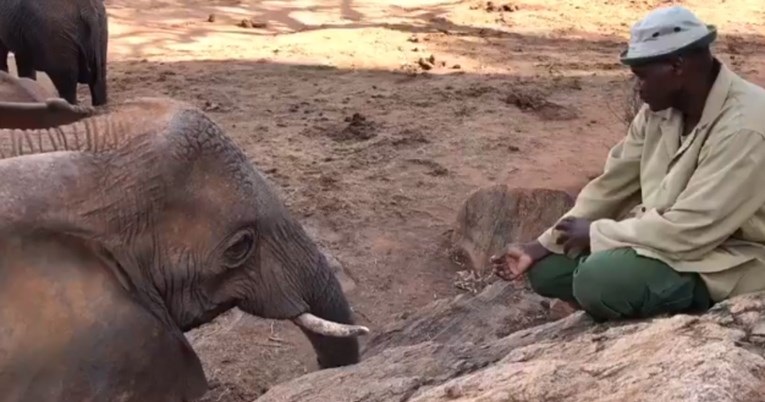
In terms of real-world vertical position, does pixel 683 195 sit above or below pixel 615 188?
above

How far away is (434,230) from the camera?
7.03 m

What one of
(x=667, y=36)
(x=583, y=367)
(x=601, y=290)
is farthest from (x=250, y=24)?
(x=583, y=367)

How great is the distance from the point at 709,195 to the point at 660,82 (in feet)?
1.20

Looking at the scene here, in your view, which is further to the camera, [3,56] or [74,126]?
[3,56]

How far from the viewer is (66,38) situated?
8.60 meters

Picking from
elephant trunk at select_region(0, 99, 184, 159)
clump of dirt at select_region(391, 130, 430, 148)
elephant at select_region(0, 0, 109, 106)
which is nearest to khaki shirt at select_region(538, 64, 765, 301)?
elephant trunk at select_region(0, 99, 184, 159)

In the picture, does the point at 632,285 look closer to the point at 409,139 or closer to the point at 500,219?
the point at 500,219

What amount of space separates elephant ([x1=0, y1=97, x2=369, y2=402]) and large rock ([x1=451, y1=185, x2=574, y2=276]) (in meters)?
2.43

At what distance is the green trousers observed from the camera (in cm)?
354

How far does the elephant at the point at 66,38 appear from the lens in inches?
337

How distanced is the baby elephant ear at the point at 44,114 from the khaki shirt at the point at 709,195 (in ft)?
5.52

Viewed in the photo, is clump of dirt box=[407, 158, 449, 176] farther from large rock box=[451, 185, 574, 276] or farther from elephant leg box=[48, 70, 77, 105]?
elephant leg box=[48, 70, 77, 105]

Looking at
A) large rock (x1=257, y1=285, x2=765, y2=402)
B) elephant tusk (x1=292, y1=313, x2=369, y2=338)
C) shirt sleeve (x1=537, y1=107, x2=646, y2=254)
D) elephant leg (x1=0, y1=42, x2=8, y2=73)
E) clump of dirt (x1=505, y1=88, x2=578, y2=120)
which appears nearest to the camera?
large rock (x1=257, y1=285, x2=765, y2=402)

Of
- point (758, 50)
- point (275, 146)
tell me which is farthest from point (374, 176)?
point (758, 50)
